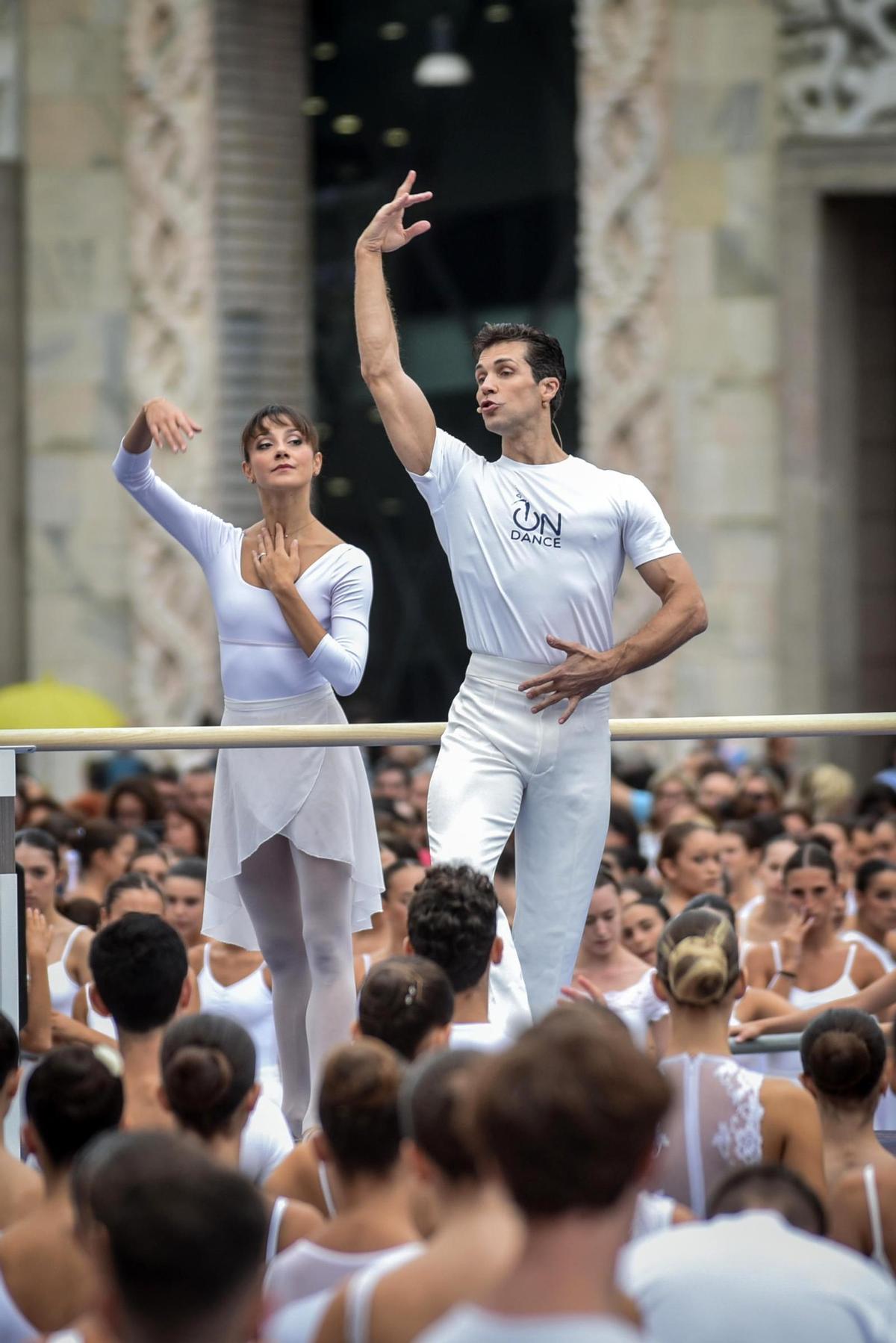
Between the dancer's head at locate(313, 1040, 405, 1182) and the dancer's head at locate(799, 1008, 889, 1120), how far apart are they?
132cm

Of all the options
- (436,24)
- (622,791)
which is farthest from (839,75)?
(622,791)

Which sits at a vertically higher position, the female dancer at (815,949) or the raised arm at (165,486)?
the raised arm at (165,486)

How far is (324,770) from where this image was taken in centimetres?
565

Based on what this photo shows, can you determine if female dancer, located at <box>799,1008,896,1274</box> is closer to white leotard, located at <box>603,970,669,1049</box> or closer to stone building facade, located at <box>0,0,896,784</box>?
white leotard, located at <box>603,970,669,1049</box>

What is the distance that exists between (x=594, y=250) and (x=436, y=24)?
3275 millimetres

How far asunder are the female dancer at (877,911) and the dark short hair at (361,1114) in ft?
15.4

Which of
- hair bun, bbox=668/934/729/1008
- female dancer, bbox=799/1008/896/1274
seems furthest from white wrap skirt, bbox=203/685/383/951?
female dancer, bbox=799/1008/896/1274

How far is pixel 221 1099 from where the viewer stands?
397 cm

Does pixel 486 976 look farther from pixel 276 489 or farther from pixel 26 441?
pixel 26 441

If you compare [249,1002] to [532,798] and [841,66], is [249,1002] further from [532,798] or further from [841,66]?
[841,66]

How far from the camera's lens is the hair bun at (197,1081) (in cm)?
396

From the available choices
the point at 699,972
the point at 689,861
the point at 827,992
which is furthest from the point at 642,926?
the point at 699,972

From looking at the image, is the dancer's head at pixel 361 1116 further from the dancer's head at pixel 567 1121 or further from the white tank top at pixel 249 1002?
the white tank top at pixel 249 1002

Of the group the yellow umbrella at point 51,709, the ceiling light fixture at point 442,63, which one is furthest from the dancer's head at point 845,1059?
the ceiling light fixture at point 442,63
